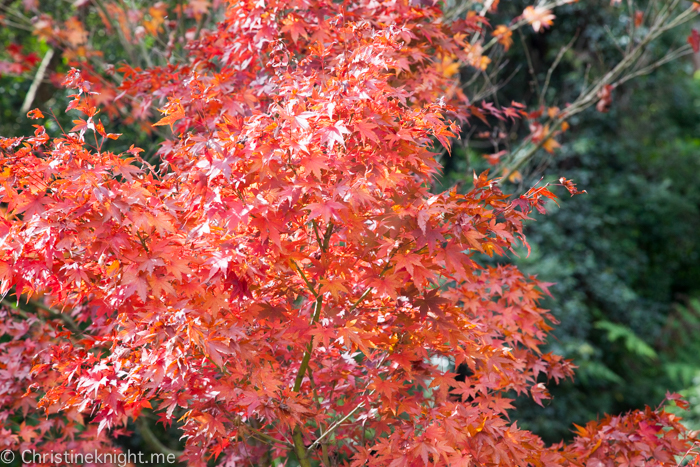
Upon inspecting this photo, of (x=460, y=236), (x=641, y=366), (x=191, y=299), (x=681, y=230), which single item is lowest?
(x=641, y=366)

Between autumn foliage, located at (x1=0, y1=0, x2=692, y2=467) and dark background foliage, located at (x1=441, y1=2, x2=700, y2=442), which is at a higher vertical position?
autumn foliage, located at (x1=0, y1=0, x2=692, y2=467)

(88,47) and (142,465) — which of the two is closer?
(88,47)

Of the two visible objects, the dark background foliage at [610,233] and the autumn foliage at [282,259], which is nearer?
the autumn foliage at [282,259]

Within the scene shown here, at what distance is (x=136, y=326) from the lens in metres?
1.71

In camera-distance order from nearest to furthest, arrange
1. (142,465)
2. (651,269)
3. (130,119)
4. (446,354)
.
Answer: (446,354), (130,119), (142,465), (651,269)

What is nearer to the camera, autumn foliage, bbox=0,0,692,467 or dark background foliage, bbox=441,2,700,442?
autumn foliage, bbox=0,0,692,467

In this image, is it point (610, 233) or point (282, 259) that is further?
point (610, 233)

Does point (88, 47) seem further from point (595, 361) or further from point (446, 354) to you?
point (595, 361)

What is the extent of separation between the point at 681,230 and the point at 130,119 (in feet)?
25.5

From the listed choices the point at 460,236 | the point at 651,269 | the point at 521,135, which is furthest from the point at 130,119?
the point at 651,269

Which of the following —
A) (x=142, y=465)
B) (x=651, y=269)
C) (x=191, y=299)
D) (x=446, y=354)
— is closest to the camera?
(x=191, y=299)

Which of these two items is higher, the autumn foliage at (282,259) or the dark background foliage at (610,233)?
the autumn foliage at (282,259)

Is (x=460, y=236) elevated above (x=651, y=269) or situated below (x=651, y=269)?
above

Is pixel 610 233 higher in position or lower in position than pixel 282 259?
lower
